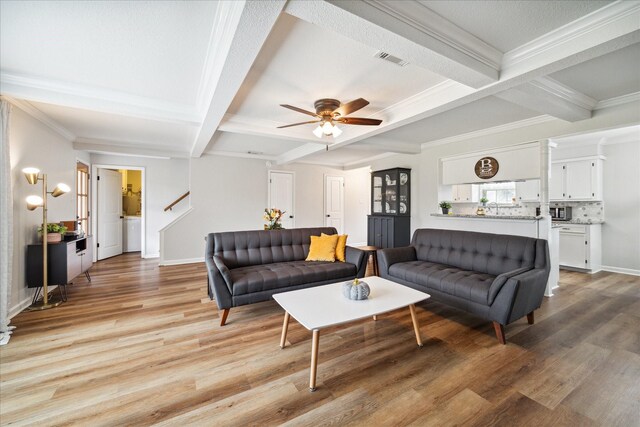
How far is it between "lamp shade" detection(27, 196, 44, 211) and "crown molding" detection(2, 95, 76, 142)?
1.04 meters

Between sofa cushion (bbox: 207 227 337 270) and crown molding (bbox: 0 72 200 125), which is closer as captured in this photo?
crown molding (bbox: 0 72 200 125)

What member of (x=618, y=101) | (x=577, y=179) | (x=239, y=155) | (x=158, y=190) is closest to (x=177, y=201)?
(x=158, y=190)

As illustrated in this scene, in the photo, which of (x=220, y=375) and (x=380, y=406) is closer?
(x=380, y=406)

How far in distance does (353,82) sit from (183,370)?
2973mm

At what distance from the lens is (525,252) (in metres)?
2.88

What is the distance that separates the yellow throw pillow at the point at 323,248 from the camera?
371cm

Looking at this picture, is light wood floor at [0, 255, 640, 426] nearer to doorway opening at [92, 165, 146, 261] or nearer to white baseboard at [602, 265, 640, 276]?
white baseboard at [602, 265, 640, 276]

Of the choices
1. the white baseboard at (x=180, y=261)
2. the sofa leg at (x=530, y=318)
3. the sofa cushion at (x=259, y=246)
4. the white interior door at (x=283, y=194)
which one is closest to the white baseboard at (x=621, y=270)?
the sofa leg at (x=530, y=318)

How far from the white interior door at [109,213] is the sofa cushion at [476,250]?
21.8ft

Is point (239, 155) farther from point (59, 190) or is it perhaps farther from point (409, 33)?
point (409, 33)

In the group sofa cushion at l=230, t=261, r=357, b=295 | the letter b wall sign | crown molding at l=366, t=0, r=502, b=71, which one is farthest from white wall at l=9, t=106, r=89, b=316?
the letter b wall sign

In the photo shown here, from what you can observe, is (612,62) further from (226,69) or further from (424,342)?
(226,69)

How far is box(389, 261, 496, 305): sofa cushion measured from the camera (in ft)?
8.56

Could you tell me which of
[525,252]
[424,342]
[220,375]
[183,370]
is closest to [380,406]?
[424,342]
